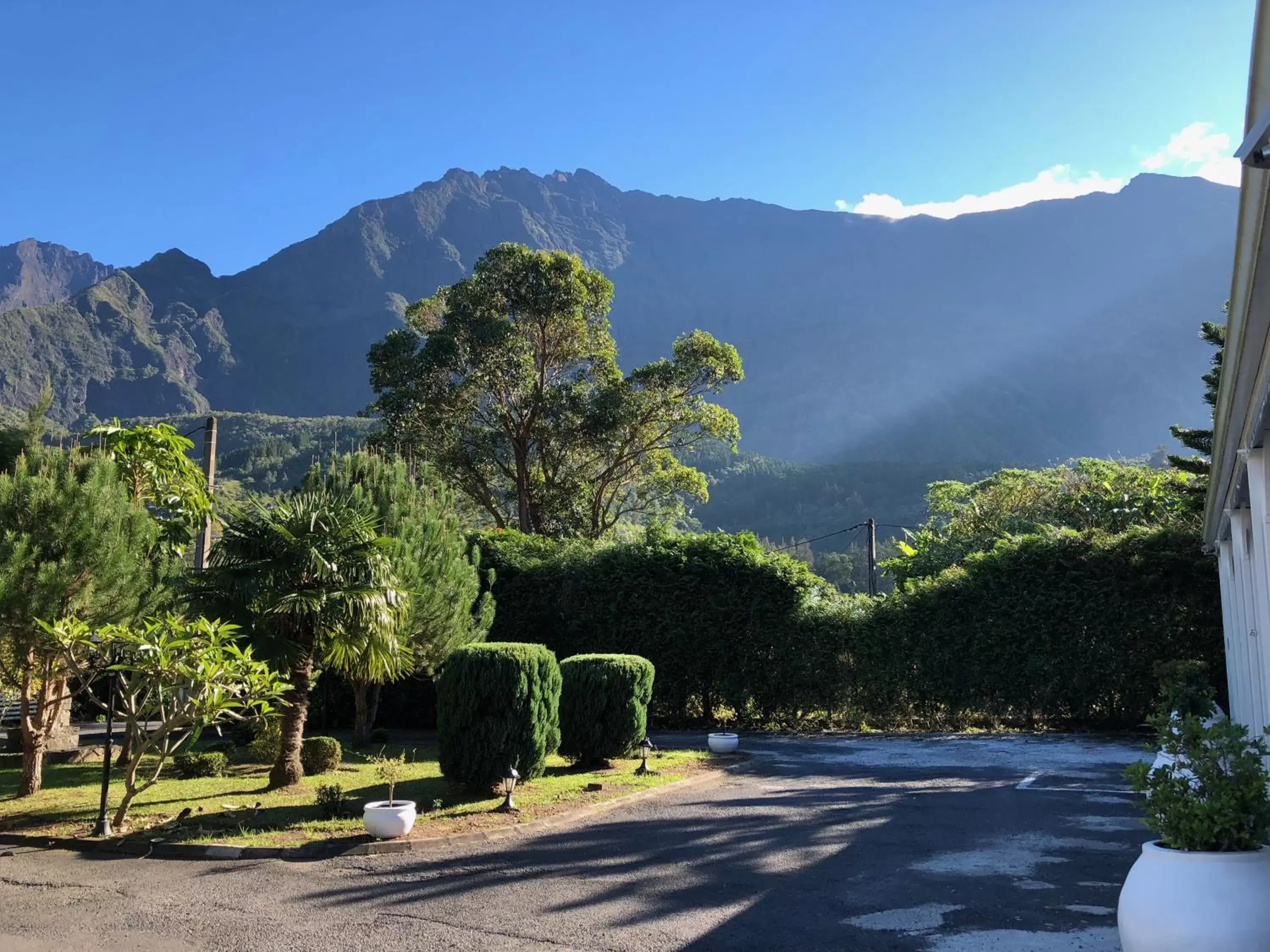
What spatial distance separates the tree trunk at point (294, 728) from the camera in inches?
386

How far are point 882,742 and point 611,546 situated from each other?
255 inches

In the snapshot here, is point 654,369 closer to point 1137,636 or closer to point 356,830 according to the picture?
point 1137,636

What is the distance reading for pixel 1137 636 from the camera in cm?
1448

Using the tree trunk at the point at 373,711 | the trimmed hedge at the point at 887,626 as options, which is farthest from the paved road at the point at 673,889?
the tree trunk at the point at 373,711

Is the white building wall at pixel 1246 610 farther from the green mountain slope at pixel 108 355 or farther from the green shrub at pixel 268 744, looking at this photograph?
the green mountain slope at pixel 108 355

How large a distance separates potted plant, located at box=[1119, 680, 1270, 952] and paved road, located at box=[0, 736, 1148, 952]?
1.00 meters

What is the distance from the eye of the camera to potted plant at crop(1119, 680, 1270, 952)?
3.46 meters

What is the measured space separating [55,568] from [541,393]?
18.3 meters

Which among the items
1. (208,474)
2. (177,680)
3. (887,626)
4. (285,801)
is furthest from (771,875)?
(208,474)

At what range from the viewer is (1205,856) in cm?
359

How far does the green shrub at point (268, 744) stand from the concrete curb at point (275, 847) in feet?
15.2

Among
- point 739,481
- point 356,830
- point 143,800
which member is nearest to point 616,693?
point 356,830

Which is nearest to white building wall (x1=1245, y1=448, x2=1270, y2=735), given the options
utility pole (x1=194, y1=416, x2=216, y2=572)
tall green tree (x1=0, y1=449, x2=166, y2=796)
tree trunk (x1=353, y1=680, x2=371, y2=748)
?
tall green tree (x1=0, y1=449, x2=166, y2=796)

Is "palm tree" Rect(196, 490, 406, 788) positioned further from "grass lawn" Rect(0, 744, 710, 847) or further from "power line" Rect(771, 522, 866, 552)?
"power line" Rect(771, 522, 866, 552)
